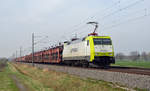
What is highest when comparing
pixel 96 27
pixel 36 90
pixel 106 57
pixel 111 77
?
pixel 96 27

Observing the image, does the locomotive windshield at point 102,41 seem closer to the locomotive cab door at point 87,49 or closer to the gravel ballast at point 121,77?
the locomotive cab door at point 87,49

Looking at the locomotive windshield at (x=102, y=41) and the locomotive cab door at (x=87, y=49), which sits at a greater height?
the locomotive windshield at (x=102, y=41)

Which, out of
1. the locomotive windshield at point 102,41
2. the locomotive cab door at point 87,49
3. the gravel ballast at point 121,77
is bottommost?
the gravel ballast at point 121,77

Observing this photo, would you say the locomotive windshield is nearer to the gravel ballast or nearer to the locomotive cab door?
the locomotive cab door

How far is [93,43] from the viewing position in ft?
63.5

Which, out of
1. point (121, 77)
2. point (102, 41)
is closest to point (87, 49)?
point (102, 41)

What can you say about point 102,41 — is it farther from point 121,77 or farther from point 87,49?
A: point 121,77

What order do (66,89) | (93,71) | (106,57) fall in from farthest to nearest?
1. (106,57)
2. (93,71)
3. (66,89)

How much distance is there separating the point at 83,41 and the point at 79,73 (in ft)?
14.6

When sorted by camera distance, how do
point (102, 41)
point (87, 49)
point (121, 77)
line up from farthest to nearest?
point (87, 49) < point (102, 41) < point (121, 77)

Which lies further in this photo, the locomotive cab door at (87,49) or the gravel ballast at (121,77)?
the locomotive cab door at (87,49)

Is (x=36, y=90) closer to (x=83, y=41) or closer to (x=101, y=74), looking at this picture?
(x=101, y=74)

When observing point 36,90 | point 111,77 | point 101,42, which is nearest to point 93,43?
point 101,42

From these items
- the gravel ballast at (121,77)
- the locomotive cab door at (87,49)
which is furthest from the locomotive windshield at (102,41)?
the gravel ballast at (121,77)
